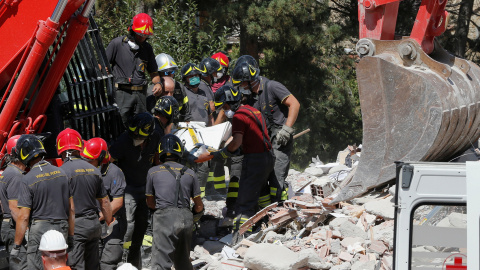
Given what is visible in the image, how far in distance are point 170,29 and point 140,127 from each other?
586 cm

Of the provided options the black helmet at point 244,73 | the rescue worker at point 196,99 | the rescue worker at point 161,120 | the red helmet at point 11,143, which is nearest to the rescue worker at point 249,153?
the black helmet at point 244,73

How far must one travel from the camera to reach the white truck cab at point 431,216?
13.8 ft

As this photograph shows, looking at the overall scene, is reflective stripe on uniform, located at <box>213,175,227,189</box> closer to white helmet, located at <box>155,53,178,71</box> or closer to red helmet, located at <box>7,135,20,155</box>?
white helmet, located at <box>155,53,178,71</box>

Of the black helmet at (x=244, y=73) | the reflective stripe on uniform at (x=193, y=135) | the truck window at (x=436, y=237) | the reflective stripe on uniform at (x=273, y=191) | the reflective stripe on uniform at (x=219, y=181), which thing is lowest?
the truck window at (x=436, y=237)

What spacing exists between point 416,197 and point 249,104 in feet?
18.9

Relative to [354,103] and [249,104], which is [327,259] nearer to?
[249,104]

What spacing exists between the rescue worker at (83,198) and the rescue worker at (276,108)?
2648 millimetres

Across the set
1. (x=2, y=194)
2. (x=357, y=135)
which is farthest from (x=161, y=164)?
(x=357, y=135)

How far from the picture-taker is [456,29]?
17.5m

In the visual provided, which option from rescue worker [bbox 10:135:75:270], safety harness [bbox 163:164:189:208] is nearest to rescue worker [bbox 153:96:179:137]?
safety harness [bbox 163:164:189:208]

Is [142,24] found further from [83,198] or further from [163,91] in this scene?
[83,198]

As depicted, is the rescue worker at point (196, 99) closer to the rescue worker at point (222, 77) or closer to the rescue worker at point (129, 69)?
the rescue worker at point (222, 77)

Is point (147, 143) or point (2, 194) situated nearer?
point (2, 194)

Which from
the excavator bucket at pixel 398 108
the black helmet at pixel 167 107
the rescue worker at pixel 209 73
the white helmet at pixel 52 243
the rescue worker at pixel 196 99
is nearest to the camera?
the white helmet at pixel 52 243
